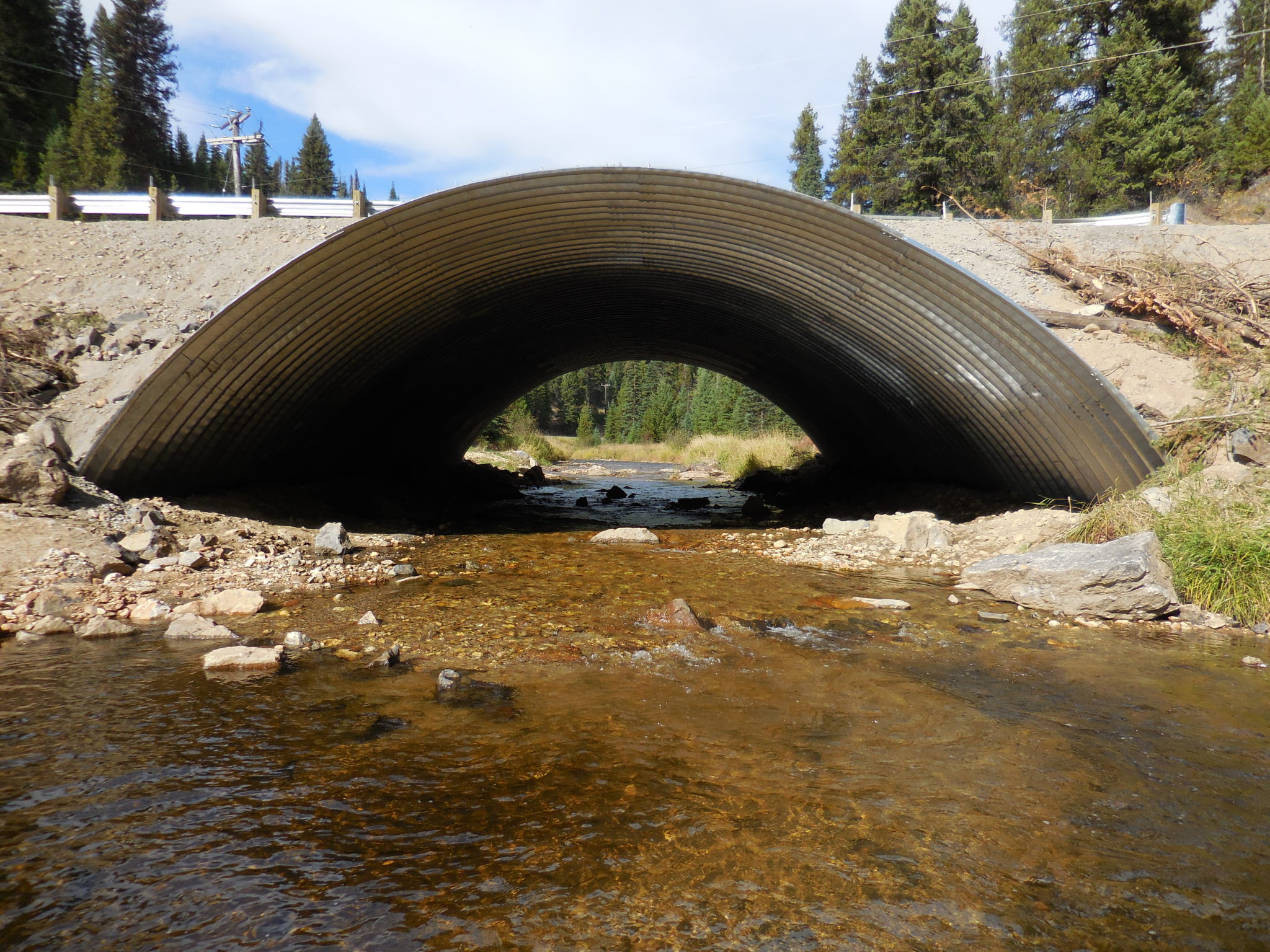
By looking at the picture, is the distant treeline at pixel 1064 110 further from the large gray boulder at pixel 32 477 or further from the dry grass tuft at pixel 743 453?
the large gray boulder at pixel 32 477

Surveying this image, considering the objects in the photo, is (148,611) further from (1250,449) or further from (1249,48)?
(1249,48)

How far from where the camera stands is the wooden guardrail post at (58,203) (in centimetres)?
1731

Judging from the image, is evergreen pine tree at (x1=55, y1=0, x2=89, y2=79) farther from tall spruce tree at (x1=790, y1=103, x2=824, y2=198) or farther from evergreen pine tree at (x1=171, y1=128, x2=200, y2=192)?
tall spruce tree at (x1=790, y1=103, x2=824, y2=198)

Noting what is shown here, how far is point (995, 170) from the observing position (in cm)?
3944

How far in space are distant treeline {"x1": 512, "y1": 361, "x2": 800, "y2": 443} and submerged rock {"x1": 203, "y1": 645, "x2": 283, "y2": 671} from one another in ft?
119

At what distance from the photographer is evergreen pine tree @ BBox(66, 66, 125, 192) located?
40.0 meters

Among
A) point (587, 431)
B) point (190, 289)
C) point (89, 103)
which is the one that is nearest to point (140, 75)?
point (89, 103)

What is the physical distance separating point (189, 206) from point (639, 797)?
20072 millimetres

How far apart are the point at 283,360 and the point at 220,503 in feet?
7.61

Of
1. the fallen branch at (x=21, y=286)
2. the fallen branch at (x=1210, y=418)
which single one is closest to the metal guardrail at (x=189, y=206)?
the fallen branch at (x=21, y=286)

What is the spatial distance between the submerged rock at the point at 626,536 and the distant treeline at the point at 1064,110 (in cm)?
2261

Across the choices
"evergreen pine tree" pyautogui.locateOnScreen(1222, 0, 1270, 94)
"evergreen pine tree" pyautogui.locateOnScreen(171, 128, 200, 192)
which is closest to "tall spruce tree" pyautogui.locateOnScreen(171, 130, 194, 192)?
"evergreen pine tree" pyautogui.locateOnScreen(171, 128, 200, 192)

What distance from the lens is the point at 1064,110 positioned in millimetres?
40188

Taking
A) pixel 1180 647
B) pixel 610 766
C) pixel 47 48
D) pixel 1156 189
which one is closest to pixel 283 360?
pixel 610 766
